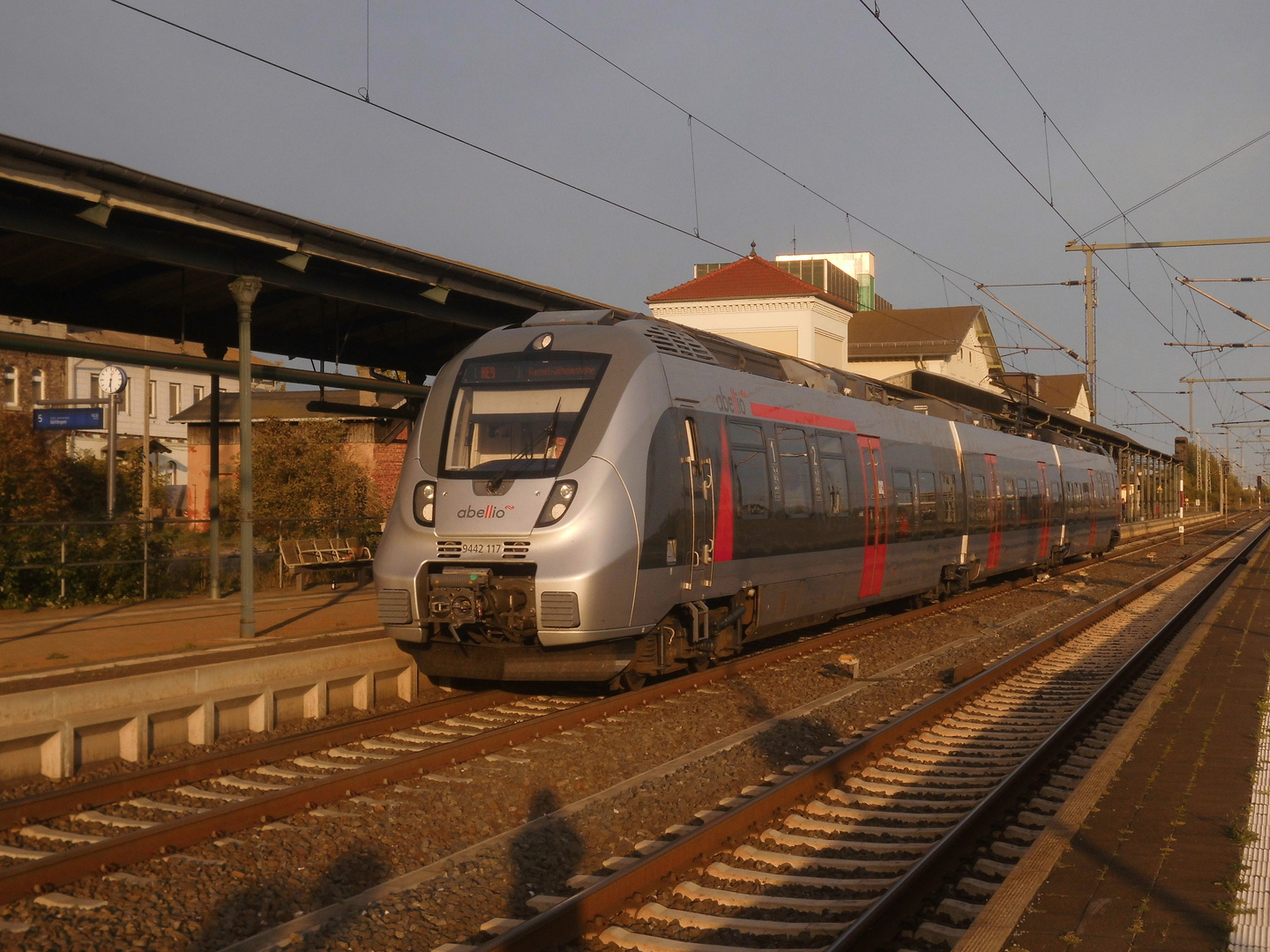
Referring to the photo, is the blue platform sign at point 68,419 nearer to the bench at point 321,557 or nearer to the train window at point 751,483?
the bench at point 321,557

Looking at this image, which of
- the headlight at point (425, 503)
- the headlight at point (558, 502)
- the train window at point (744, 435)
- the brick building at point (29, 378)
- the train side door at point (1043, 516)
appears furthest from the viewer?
the brick building at point (29, 378)

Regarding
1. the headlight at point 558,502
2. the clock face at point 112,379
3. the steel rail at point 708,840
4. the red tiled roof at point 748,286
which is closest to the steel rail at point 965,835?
the steel rail at point 708,840

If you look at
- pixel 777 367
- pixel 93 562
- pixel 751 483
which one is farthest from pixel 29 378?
pixel 751 483

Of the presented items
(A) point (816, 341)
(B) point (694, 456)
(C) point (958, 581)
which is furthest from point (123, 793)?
(A) point (816, 341)

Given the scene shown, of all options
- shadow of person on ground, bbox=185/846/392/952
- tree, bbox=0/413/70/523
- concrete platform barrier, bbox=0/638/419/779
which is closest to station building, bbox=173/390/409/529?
tree, bbox=0/413/70/523

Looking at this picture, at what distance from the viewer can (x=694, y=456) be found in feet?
36.0

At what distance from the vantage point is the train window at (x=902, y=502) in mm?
16375

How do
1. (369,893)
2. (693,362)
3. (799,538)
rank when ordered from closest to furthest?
(369,893) → (693,362) → (799,538)

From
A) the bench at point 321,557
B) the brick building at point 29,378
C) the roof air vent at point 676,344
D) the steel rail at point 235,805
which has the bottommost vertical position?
the steel rail at point 235,805

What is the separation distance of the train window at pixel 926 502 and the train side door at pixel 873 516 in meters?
1.68

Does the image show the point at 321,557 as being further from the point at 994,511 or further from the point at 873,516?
the point at 994,511

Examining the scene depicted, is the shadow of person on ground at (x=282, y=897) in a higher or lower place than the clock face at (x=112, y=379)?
lower

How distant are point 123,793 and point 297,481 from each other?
21.2m

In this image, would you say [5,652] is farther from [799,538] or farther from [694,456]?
[799,538]
